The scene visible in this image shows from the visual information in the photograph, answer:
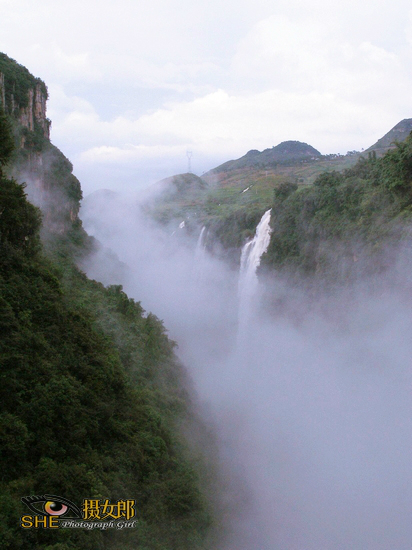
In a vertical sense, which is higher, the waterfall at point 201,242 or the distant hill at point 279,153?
the distant hill at point 279,153

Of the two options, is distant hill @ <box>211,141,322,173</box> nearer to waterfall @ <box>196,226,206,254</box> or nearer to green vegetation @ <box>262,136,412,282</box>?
waterfall @ <box>196,226,206,254</box>

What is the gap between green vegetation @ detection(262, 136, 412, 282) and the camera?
2161 cm

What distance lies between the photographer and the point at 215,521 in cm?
1191

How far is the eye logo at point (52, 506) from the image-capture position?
6.85m

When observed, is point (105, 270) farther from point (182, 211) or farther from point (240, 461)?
point (182, 211)

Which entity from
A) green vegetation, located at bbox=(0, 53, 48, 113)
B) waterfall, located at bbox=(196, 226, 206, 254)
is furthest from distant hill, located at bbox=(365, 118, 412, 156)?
green vegetation, located at bbox=(0, 53, 48, 113)

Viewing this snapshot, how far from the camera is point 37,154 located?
26.4 metres

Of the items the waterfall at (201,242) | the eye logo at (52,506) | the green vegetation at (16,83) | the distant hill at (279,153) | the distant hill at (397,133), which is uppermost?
the distant hill at (279,153)

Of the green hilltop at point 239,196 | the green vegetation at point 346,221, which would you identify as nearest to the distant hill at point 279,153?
the green hilltop at point 239,196

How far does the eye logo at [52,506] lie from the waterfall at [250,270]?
102ft

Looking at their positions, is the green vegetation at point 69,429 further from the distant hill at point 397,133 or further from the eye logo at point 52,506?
the distant hill at point 397,133

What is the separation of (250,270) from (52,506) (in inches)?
1295

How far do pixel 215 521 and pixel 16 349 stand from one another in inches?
287

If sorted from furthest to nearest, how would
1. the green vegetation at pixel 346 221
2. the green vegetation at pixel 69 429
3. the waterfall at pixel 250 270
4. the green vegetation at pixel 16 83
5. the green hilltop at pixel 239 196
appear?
the green hilltop at pixel 239 196 → the waterfall at pixel 250 270 → the green vegetation at pixel 16 83 → the green vegetation at pixel 346 221 → the green vegetation at pixel 69 429
